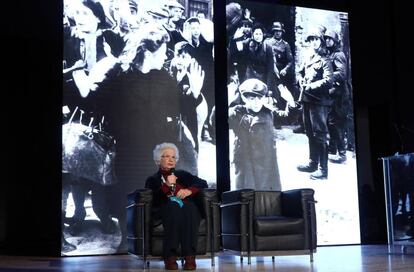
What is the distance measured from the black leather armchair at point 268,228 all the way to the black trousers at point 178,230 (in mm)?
653

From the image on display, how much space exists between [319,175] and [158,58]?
A: 267 centimetres

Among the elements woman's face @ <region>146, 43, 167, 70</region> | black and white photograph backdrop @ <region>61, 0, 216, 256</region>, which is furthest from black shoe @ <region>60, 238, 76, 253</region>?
woman's face @ <region>146, 43, 167, 70</region>

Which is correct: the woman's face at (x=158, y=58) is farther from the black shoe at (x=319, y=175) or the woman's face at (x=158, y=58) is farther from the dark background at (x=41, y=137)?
the black shoe at (x=319, y=175)

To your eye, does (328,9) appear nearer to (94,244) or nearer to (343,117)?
(343,117)

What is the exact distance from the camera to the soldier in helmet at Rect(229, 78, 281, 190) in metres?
6.95

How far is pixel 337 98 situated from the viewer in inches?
299

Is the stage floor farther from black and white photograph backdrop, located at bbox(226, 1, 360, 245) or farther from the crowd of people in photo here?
the crowd of people in photo

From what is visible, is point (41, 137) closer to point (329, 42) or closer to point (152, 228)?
point (152, 228)

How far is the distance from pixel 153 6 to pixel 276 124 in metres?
2.22

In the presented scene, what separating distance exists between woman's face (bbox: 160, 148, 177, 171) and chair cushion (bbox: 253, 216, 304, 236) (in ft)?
3.10

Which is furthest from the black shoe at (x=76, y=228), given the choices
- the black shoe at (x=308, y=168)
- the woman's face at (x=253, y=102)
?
the black shoe at (x=308, y=168)

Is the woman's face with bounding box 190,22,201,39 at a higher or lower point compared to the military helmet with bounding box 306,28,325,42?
lower

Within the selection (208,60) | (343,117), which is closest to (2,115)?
(208,60)

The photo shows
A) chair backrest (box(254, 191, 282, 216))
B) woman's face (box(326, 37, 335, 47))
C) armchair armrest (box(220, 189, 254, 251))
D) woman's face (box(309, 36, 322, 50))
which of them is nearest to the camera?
armchair armrest (box(220, 189, 254, 251))
